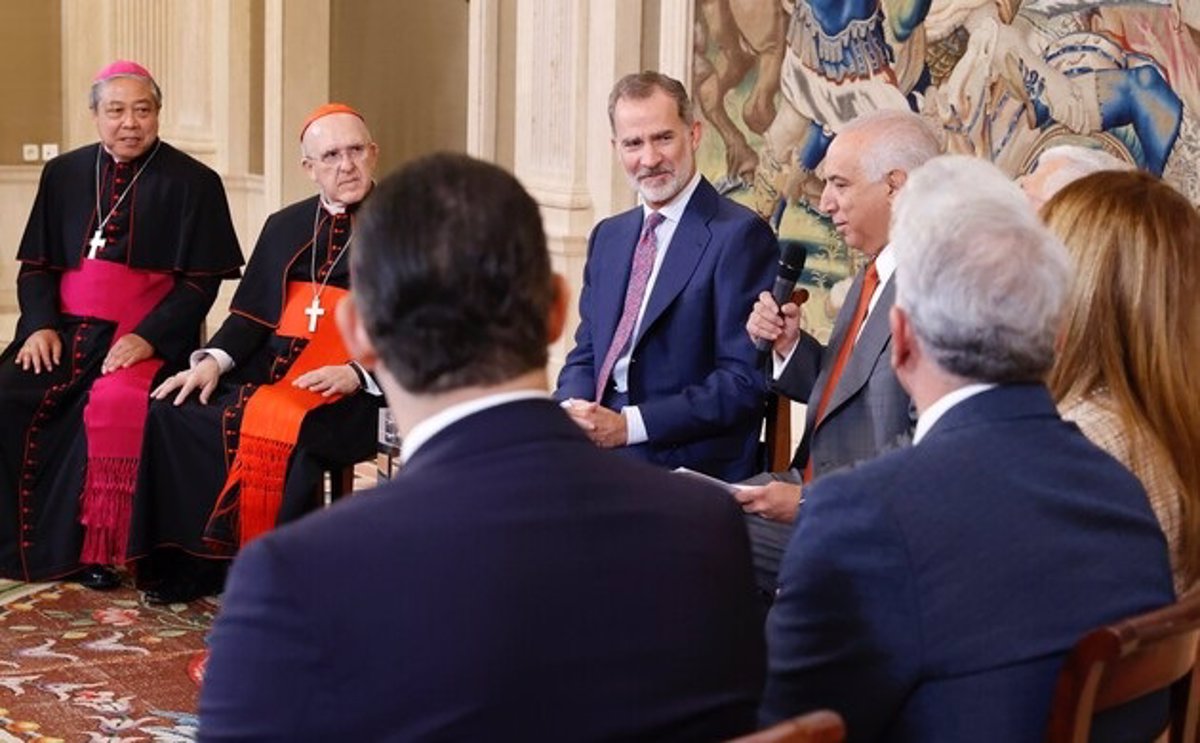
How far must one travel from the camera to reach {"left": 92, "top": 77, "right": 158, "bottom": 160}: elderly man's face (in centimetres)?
616

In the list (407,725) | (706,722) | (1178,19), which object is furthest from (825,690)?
(1178,19)

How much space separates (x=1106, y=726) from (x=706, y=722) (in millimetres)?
591

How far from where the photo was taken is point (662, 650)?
1.91 meters

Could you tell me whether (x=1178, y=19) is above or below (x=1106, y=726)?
above

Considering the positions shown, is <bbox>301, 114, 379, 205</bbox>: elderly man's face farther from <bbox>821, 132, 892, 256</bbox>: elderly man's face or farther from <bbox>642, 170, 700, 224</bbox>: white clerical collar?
<bbox>821, 132, 892, 256</bbox>: elderly man's face

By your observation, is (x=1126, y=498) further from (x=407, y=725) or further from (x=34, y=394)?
(x=34, y=394)

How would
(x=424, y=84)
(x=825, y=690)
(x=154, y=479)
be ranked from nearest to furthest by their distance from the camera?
(x=825, y=690), (x=154, y=479), (x=424, y=84)

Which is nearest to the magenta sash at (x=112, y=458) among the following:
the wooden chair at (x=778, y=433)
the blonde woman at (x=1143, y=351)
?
the wooden chair at (x=778, y=433)

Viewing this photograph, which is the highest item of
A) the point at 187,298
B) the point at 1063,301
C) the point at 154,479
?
the point at 1063,301

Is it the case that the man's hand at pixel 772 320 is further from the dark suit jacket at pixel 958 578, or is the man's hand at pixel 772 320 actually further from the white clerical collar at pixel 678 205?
the dark suit jacket at pixel 958 578

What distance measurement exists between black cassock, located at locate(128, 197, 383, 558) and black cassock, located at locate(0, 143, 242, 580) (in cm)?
27

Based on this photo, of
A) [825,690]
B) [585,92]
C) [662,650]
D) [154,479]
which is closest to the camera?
[662,650]

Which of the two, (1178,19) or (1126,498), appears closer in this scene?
(1126,498)

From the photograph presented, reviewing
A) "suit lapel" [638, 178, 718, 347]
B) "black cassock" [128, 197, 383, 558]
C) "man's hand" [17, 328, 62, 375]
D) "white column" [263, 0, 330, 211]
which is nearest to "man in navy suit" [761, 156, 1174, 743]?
"suit lapel" [638, 178, 718, 347]
